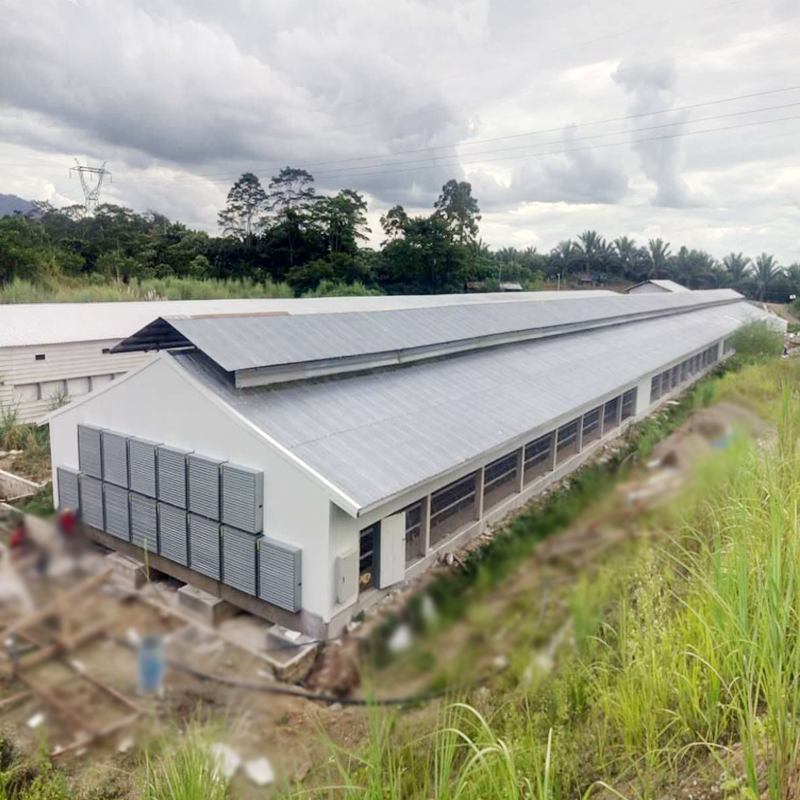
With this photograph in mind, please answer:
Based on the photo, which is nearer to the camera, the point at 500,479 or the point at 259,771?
the point at 259,771

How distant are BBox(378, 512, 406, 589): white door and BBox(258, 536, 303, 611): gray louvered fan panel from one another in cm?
80

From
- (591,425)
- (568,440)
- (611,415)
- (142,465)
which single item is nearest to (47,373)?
(142,465)

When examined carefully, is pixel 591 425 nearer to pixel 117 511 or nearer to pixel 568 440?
pixel 568 440

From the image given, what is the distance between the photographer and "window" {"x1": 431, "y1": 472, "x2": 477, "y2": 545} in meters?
7.36

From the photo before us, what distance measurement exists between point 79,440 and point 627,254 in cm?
4548

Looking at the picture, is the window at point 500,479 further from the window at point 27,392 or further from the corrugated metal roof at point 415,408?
the window at point 27,392

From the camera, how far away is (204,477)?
20.0 ft

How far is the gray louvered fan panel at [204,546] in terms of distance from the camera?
6082 mm

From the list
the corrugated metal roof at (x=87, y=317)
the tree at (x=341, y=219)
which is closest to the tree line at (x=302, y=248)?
the tree at (x=341, y=219)

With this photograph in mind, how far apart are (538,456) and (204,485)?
5377 millimetres

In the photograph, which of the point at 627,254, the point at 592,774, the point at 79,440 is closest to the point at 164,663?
the point at 592,774

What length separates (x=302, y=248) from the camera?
1438 inches

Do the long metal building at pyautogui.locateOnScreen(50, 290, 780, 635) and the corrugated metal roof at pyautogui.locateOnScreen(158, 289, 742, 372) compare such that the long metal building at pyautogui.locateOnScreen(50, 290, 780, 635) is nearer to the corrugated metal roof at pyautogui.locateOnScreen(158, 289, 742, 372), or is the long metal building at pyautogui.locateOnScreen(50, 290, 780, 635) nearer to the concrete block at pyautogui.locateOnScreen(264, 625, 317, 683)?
the corrugated metal roof at pyautogui.locateOnScreen(158, 289, 742, 372)

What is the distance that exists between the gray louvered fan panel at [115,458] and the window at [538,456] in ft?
17.7
